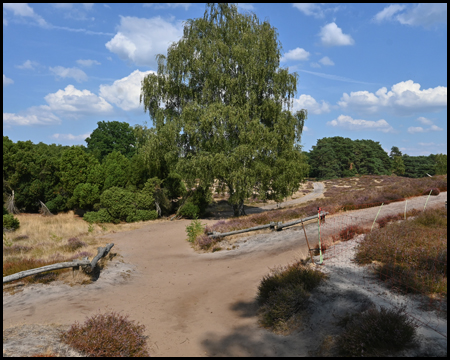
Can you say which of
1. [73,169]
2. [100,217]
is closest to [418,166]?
[100,217]

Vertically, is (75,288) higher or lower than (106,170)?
lower

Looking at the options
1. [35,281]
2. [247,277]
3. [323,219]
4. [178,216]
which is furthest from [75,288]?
[178,216]

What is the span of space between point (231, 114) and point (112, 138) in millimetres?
45674

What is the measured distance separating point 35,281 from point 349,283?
9.78 m

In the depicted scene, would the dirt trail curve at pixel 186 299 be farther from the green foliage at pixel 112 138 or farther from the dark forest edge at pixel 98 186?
the green foliage at pixel 112 138

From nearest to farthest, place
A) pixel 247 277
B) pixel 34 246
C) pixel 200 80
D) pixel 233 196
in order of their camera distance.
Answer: pixel 247 277 < pixel 34 246 < pixel 233 196 < pixel 200 80

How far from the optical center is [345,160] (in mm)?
91188

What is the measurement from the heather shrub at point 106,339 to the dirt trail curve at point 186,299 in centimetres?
59

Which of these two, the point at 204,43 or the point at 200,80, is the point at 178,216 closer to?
the point at 200,80

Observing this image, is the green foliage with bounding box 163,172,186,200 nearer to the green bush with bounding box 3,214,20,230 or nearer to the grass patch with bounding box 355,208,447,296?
the green bush with bounding box 3,214,20,230

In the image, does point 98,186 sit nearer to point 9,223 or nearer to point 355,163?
point 9,223

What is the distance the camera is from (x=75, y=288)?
9820 mm

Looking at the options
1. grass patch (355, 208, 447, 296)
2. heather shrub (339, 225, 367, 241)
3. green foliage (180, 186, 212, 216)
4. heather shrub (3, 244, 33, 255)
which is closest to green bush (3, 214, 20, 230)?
heather shrub (3, 244, 33, 255)

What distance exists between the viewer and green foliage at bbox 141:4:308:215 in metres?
23.1
